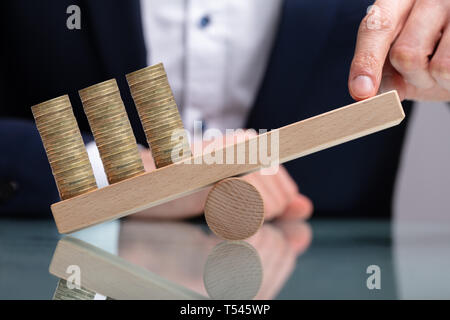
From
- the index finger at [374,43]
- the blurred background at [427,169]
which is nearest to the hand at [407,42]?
the index finger at [374,43]

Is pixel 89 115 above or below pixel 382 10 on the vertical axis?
below

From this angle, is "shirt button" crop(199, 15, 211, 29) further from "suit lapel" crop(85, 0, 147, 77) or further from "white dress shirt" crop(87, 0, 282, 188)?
"suit lapel" crop(85, 0, 147, 77)

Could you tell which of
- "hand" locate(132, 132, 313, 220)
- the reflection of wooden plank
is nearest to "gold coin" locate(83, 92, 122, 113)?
the reflection of wooden plank

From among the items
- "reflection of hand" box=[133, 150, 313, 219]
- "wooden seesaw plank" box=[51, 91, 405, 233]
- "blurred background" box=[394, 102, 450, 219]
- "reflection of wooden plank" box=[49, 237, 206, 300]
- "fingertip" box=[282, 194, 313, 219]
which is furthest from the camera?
"blurred background" box=[394, 102, 450, 219]

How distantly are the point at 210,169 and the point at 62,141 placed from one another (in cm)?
16

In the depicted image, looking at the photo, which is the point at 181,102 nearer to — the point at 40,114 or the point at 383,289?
the point at 40,114

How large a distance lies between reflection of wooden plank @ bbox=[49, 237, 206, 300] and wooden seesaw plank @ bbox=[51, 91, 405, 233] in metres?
0.04

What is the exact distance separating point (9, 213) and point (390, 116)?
2.35 feet

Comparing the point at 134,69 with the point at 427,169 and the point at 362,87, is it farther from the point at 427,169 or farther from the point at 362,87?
the point at 427,169

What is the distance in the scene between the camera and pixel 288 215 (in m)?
1.06

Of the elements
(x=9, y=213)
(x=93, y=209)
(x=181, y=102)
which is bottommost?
(x=93, y=209)

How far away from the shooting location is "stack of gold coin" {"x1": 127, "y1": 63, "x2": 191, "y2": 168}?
1.79 ft

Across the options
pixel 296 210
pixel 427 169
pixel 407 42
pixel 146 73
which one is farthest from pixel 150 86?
pixel 427 169

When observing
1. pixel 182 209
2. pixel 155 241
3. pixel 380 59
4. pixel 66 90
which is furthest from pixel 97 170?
pixel 380 59
